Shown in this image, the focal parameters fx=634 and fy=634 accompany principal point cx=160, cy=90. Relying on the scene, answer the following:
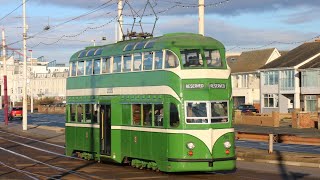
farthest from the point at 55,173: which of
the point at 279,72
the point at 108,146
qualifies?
the point at 279,72

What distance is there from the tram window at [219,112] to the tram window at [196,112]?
24 cm

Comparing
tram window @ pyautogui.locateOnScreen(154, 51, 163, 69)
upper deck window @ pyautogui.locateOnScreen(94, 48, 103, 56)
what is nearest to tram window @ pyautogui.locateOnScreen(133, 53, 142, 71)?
tram window @ pyautogui.locateOnScreen(154, 51, 163, 69)

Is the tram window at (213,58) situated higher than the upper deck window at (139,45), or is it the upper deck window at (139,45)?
the upper deck window at (139,45)

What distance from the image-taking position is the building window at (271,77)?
260ft

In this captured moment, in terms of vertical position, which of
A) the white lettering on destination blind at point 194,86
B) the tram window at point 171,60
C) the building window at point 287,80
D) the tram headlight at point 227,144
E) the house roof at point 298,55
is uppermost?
the house roof at point 298,55

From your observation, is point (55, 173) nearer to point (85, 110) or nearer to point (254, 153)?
point (85, 110)

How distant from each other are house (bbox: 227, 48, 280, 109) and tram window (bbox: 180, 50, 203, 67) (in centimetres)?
7193

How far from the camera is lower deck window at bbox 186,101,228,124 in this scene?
18562 millimetres

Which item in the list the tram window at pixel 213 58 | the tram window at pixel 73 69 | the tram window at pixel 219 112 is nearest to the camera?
the tram window at pixel 219 112

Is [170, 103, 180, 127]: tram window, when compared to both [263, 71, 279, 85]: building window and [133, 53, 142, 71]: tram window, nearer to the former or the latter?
[133, 53, 142, 71]: tram window

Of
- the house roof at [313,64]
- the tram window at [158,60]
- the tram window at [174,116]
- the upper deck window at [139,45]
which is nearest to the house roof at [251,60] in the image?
the house roof at [313,64]

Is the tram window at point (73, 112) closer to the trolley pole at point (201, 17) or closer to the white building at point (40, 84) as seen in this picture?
the trolley pole at point (201, 17)

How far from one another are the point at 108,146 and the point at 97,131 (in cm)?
99

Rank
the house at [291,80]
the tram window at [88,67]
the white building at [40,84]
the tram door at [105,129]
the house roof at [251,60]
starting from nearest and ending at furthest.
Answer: the tram door at [105,129] < the tram window at [88,67] < the house at [291,80] < the house roof at [251,60] < the white building at [40,84]
